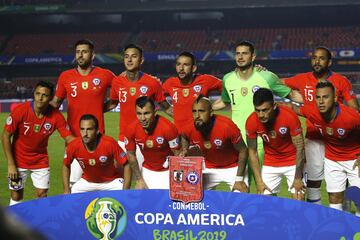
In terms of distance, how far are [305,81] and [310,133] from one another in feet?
1.95

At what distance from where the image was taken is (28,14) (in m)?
48.9

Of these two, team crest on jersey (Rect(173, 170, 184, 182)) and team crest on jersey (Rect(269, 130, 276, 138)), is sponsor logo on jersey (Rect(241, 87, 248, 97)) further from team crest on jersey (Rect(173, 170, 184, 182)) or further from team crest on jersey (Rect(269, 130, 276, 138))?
team crest on jersey (Rect(173, 170, 184, 182))

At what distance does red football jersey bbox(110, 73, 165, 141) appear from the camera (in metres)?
7.69

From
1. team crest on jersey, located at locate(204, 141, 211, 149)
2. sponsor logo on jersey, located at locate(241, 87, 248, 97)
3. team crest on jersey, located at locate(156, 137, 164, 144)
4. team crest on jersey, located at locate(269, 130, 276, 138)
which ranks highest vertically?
sponsor logo on jersey, located at locate(241, 87, 248, 97)

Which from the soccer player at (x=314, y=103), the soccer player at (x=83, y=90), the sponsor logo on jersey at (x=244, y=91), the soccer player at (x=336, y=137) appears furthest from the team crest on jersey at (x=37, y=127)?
the soccer player at (x=314, y=103)

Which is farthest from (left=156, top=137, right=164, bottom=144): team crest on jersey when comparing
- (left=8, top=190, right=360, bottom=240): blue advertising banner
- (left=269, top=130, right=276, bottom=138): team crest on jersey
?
(left=8, top=190, right=360, bottom=240): blue advertising banner

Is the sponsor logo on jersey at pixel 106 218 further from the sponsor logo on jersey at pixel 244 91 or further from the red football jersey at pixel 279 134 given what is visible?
the sponsor logo on jersey at pixel 244 91

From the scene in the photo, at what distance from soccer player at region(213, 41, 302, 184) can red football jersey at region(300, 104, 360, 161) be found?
51cm

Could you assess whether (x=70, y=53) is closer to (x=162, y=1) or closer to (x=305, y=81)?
(x=162, y=1)

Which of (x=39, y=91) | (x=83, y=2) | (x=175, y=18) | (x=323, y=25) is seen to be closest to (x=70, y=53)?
(x=83, y=2)

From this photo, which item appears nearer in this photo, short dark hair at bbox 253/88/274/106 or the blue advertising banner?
the blue advertising banner

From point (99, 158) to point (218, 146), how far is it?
1.24 meters

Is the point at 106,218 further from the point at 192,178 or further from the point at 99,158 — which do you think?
the point at 99,158

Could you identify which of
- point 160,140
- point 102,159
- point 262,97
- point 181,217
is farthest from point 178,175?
point 102,159
